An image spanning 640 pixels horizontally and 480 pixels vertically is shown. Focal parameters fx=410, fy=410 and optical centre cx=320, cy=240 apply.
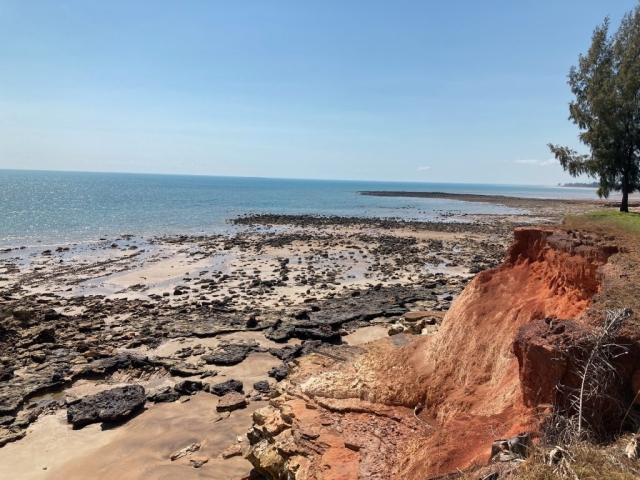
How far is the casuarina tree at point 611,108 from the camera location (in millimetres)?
27000

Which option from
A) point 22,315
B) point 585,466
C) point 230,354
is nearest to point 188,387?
point 230,354

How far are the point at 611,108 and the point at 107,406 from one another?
110ft

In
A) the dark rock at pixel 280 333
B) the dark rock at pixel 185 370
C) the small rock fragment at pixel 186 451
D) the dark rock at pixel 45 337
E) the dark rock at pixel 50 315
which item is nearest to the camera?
the small rock fragment at pixel 186 451

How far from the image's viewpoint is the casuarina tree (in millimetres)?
27000

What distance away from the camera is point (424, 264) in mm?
32875

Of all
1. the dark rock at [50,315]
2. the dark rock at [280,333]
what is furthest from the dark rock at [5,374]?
the dark rock at [280,333]

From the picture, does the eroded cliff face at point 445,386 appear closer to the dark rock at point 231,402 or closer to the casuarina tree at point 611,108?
the dark rock at point 231,402

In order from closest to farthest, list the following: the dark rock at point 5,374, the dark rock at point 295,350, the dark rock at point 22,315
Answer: the dark rock at point 5,374 → the dark rock at point 295,350 → the dark rock at point 22,315

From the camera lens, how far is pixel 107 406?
1216 cm

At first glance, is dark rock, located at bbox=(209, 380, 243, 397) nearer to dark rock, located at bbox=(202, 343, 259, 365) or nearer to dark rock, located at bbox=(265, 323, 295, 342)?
dark rock, located at bbox=(202, 343, 259, 365)

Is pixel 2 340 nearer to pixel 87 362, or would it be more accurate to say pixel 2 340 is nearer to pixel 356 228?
pixel 87 362

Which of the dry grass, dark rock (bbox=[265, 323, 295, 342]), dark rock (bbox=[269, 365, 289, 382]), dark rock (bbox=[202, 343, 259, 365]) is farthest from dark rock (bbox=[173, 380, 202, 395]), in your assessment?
the dry grass

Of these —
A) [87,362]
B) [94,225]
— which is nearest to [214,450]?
[87,362]

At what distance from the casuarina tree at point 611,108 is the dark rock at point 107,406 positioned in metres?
31.8
